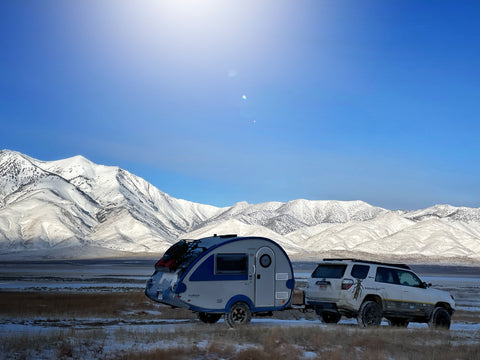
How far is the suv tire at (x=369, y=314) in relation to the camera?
19766mm

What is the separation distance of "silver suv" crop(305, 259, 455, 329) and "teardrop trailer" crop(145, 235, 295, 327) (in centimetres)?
134

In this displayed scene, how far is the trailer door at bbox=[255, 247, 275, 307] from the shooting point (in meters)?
20.0

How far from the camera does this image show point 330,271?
20484 mm

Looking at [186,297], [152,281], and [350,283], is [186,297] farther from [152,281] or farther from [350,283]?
[350,283]

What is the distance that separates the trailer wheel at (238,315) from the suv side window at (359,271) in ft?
13.3

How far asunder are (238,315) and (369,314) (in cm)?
478

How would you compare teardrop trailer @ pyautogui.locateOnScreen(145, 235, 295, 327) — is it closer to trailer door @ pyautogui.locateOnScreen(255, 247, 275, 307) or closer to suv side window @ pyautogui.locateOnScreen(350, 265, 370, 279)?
trailer door @ pyautogui.locateOnScreen(255, 247, 275, 307)

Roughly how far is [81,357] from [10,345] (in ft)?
6.13

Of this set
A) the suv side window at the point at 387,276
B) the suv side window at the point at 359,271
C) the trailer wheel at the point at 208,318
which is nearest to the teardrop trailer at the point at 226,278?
the trailer wheel at the point at 208,318

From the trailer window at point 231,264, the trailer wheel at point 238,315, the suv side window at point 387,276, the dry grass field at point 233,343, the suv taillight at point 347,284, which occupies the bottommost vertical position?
the dry grass field at point 233,343

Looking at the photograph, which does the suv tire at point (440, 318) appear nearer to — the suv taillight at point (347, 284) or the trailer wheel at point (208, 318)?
the suv taillight at point (347, 284)

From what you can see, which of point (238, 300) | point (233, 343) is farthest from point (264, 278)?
point (233, 343)

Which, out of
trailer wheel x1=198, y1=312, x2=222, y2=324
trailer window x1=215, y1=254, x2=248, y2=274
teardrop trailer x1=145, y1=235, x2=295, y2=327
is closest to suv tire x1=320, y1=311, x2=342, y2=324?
teardrop trailer x1=145, y1=235, x2=295, y2=327

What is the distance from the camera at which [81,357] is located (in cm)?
1354
